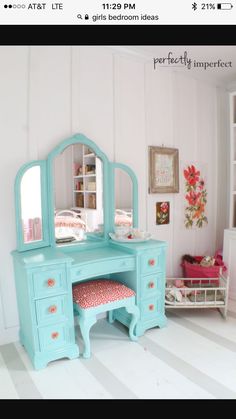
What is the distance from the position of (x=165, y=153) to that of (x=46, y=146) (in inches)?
48.7

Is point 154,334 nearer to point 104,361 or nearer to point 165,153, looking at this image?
point 104,361

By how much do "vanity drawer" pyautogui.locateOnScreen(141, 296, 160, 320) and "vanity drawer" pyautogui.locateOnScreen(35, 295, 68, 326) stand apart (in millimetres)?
667

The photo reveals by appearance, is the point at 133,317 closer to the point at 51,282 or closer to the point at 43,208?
the point at 51,282

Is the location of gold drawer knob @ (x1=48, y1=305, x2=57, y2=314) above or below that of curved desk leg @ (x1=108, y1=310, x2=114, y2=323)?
above

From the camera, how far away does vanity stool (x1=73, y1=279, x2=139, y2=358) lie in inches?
76.4

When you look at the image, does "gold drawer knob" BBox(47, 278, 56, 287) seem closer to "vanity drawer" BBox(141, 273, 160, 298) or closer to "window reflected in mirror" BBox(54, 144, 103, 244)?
"window reflected in mirror" BBox(54, 144, 103, 244)

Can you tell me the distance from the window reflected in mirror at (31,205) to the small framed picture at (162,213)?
1239 millimetres

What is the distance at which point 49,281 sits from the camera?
1841 millimetres

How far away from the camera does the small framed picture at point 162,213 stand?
9.46 ft

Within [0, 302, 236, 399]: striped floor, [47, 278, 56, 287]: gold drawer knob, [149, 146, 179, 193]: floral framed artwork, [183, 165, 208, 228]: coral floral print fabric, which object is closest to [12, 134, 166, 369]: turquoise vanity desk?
[47, 278, 56, 287]: gold drawer knob

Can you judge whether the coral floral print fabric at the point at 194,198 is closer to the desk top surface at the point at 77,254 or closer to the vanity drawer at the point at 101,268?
the desk top surface at the point at 77,254

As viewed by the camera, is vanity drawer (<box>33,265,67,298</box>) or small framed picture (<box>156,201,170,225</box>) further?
small framed picture (<box>156,201,170,225</box>)

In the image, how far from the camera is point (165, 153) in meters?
2.88

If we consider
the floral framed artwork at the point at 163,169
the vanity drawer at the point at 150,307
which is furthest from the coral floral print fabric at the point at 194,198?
the vanity drawer at the point at 150,307
